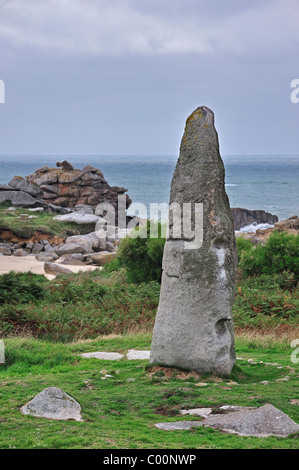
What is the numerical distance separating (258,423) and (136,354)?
4683 millimetres

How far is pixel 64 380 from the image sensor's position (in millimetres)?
7949

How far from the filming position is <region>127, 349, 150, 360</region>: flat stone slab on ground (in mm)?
9961

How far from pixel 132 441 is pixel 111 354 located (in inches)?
195

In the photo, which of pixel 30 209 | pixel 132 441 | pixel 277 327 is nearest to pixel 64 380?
pixel 132 441

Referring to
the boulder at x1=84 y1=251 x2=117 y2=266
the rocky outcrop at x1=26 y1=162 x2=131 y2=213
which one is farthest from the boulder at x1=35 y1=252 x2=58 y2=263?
the rocky outcrop at x1=26 y1=162 x2=131 y2=213

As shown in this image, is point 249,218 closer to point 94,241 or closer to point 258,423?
point 94,241

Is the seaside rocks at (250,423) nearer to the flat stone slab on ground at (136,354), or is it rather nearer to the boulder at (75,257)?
the flat stone slab on ground at (136,354)

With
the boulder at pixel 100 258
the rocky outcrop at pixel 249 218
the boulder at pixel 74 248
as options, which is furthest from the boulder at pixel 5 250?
the rocky outcrop at pixel 249 218

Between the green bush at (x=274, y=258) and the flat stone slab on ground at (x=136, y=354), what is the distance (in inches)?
352

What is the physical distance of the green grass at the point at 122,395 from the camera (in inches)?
210

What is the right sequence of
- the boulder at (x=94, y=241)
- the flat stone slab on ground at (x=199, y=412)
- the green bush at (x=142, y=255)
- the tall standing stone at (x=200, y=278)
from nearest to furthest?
the flat stone slab on ground at (x=199, y=412) < the tall standing stone at (x=200, y=278) < the green bush at (x=142, y=255) < the boulder at (x=94, y=241)

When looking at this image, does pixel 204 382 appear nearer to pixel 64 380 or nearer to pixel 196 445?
pixel 64 380

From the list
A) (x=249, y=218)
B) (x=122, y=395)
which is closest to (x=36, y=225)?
(x=249, y=218)

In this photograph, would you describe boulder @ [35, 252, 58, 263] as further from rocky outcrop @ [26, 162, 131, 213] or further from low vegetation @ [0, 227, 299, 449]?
rocky outcrop @ [26, 162, 131, 213]
